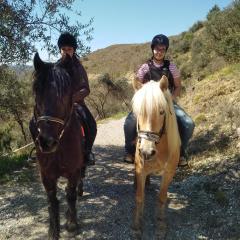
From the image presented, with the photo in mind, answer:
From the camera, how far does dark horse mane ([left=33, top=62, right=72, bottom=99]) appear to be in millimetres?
4555

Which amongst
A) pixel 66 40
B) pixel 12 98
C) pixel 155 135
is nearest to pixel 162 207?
pixel 155 135

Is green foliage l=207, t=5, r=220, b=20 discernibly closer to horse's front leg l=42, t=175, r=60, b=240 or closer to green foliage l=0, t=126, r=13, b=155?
green foliage l=0, t=126, r=13, b=155

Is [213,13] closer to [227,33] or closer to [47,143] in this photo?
[227,33]

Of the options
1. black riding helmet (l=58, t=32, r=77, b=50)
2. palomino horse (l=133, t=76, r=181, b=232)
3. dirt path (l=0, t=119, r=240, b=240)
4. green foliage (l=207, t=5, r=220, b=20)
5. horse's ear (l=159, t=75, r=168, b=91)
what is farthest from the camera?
green foliage (l=207, t=5, r=220, b=20)

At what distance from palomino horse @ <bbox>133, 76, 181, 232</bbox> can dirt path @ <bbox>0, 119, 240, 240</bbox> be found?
538mm

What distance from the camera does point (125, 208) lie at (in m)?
6.82

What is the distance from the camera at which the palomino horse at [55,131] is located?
14.5 ft

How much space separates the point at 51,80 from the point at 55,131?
24.7 inches

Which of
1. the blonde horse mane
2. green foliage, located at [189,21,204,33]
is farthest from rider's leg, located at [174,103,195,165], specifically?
green foliage, located at [189,21,204,33]

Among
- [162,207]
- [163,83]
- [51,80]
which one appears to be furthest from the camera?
[162,207]

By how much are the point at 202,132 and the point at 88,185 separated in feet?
13.2

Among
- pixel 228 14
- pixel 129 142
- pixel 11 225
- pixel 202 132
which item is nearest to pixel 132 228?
pixel 129 142

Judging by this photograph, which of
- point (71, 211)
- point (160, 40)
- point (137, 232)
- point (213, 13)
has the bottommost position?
point (137, 232)

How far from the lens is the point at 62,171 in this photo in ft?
17.5
